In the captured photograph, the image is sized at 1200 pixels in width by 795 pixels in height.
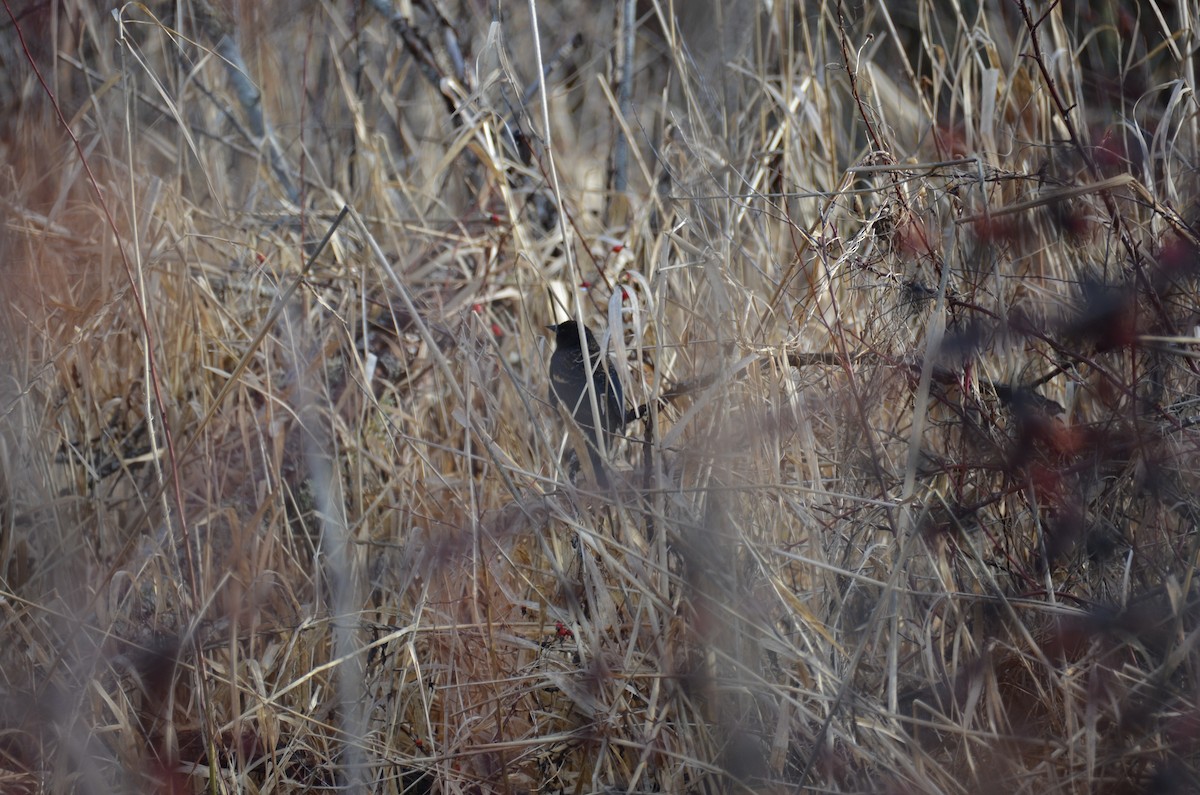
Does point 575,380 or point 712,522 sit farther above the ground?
point 575,380

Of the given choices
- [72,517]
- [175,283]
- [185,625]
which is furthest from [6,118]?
[185,625]

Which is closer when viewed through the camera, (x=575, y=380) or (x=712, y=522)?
(x=712, y=522)

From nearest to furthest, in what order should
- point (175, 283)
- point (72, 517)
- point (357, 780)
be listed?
point (357, 780) → point (72, 517) → point (175, 283)

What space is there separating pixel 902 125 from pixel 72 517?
167 cm

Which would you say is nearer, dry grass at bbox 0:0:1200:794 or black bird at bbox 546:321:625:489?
dry grass at bbox 0:0:1200:794

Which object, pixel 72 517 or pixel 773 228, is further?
pixel 773 228

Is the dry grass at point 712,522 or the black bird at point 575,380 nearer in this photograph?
the dry grass at point 712,522

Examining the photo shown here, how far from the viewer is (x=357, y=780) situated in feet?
3.56

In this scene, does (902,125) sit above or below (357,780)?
above

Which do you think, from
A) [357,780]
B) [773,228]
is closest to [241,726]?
[357,780]

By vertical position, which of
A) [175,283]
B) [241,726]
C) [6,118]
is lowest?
[241,726]

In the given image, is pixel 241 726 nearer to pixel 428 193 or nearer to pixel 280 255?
pixel 280 255

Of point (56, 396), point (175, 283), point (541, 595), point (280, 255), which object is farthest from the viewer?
point (280, 255)

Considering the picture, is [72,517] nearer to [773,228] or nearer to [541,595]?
[541,595]
